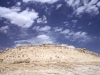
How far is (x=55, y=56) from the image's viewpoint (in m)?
27.4

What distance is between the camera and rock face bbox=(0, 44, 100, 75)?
20.5 metres

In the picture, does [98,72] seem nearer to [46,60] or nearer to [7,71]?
[46,60]

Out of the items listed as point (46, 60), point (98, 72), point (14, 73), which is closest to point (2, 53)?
point (46, 60)

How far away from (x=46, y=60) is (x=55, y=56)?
7.43ft

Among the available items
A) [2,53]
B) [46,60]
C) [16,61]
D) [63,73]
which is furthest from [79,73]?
[2,53]

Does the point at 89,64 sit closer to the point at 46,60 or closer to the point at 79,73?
the point at 79,73

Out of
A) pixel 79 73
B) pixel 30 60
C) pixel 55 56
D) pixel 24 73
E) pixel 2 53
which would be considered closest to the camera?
pixel 24 73

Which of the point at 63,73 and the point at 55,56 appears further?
A: the point at 55,56

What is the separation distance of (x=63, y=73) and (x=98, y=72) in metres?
5.43

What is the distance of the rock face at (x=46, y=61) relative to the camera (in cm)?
2050

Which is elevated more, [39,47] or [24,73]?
[39,47]

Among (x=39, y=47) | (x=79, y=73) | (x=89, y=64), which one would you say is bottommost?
(x=79, y=73)

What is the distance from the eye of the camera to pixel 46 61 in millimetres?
25203

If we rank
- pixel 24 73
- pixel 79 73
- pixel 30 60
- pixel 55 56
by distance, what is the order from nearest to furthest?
pixel 24 73 → pixel 79 73 → pixel 30 60 → pixel 55 56
